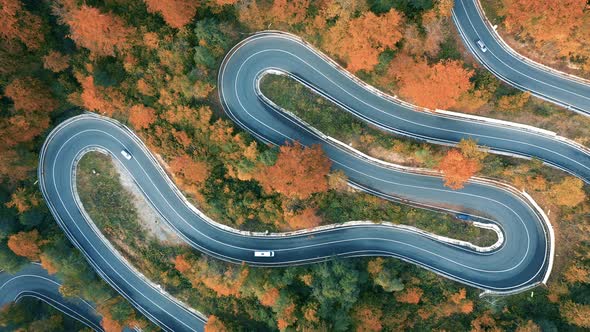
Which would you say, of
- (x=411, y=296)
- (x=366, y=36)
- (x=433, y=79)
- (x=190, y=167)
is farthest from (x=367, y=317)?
(x=366, y=36)

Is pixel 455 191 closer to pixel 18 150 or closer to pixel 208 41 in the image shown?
pixel 208 41

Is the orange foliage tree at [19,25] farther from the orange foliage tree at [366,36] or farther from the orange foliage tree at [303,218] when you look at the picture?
the orange foliage tree at [303,218]

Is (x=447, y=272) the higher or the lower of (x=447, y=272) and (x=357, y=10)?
the lower

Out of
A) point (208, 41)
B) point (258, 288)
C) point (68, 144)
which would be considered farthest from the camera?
point (68, 144)

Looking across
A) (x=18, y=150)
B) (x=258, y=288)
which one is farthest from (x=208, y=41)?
(x=258, y=288)

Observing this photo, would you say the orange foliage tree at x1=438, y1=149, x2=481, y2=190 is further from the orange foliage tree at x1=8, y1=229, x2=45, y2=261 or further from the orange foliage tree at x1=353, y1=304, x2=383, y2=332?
the orange foliage tree at x1=8, y1=229, x2=45, y2=261

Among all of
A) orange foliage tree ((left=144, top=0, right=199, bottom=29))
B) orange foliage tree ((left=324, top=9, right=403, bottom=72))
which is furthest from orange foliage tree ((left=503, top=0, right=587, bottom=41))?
orange foliage tree ((left=144, top=0, right=199, bottom=29))

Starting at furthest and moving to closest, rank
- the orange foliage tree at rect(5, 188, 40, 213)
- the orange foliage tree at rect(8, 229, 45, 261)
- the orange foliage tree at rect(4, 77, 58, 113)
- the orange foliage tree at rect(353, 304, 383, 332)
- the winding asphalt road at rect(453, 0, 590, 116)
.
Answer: the orange foliage tree at rect(5, 188, 40, 213)
the orange foliage tree at rect(353, 304, 383, 332)
the orange foliage tree at rect(8, 229, 45, 261)
the winding asphalt road at rect(453, 0, 590, 116)
the orange foliage tree at rect(4, 77, 58, 113)
